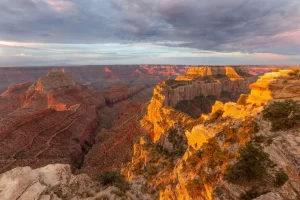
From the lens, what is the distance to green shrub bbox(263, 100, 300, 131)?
15.3m

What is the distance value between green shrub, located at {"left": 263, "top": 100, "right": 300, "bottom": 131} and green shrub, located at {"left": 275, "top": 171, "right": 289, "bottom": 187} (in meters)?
4.32

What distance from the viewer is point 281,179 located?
1198 centimetres

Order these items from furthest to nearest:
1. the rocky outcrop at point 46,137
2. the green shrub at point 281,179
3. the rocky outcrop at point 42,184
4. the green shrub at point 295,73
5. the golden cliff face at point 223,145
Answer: the rocky outcrop at point 46,137 → the green shrub at point 295,73 → the rocky outcrop at point 42,184 → the golden cliff face at point 223,145 → the green shrub at point 281,179

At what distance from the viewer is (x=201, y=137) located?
20.0 m

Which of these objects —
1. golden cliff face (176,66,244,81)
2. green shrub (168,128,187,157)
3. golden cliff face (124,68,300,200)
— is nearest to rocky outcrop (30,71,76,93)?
golden cliff face (176,66,244,81)

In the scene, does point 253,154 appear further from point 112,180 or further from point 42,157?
point 42,157

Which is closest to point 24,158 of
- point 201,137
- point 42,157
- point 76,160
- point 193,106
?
point 42,157

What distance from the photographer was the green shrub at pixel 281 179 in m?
11.9

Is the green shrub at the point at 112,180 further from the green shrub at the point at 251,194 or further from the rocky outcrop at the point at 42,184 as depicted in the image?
the green shrub at the point at 251,194

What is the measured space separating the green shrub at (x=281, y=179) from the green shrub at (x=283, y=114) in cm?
432

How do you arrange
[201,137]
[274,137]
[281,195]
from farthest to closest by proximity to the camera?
[201,137], [274,137], [281,195]

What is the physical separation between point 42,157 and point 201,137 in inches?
1802

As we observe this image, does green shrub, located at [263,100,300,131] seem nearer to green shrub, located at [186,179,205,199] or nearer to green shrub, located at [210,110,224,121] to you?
green shrub, located at [186,179,205,199]

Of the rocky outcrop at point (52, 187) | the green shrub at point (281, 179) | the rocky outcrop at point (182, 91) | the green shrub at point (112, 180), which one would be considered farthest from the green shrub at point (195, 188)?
the rocky outcrop at point (182, 91)
